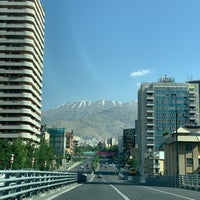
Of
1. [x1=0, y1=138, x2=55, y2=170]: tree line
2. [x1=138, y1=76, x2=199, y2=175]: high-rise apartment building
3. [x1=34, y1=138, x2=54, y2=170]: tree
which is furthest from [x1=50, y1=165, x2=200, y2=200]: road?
[x1=138, y1=76, x2=199, y2=175]: high-rise apartment building

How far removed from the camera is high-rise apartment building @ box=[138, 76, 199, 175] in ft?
501

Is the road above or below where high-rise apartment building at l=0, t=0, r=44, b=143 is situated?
below

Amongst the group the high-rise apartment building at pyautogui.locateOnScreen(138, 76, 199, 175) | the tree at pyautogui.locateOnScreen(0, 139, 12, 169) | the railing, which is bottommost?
the railing

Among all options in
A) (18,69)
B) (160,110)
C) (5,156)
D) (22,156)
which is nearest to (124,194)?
(22,156)

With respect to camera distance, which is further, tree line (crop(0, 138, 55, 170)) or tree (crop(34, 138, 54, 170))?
tree (crop(34, 138, 54, 170))

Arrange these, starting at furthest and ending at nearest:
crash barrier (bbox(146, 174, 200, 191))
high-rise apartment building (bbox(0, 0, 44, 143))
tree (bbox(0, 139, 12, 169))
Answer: high-rise apartment building (bbox(0, 0, 44, 143)) → tree (bbox(0, 139, 12, 169)) → crash barrier (bbox(146, 174, 200, 191))

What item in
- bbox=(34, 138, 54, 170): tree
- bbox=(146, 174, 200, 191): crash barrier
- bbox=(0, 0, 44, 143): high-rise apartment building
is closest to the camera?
bbox=(146, 174, 200, 191): crash barrier

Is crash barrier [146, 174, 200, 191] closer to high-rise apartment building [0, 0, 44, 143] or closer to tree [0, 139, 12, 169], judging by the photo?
tree [0, 139, 12, 169]

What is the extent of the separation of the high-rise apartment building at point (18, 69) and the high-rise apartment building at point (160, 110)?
5319cm

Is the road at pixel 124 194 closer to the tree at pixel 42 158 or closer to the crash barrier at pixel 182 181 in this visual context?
the crash barrier at pixel 182 181

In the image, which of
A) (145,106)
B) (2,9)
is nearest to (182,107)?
(145,106)

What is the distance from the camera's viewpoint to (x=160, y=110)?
157500mm

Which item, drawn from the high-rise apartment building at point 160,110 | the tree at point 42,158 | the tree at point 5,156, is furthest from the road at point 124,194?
the high-rise apartment building at point 160,110

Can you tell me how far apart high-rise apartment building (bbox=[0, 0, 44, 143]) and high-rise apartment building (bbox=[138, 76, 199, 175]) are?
53.2 m
